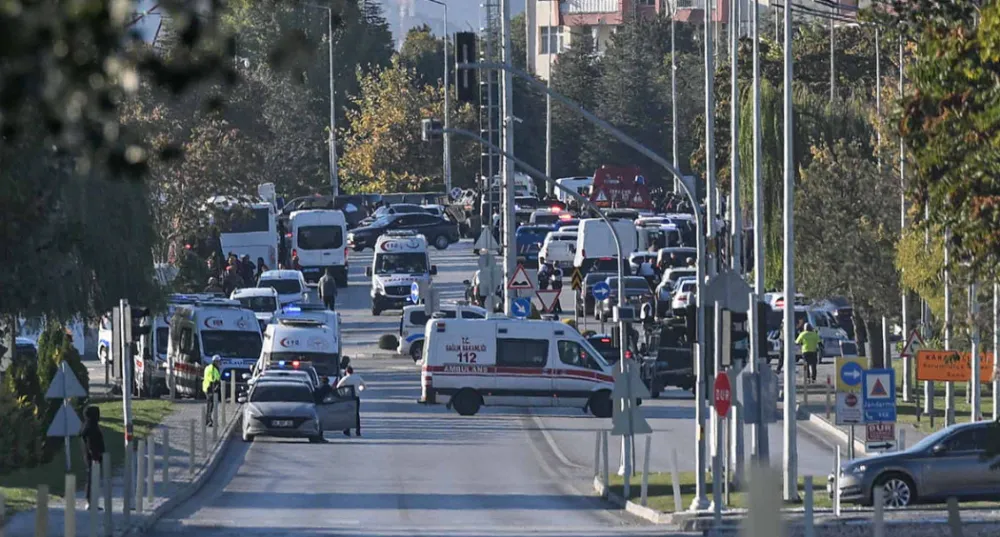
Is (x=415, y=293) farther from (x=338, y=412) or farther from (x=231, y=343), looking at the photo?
(x=338, y=412)

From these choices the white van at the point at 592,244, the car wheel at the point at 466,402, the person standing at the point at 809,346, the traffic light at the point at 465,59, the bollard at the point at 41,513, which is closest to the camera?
the bollard at the point at 41,513

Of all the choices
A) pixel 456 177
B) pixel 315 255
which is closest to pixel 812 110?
pixel 315 255

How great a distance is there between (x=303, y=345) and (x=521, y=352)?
5856 millimetres

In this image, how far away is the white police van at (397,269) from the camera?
6388 cm

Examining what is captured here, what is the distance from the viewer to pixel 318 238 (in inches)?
2785

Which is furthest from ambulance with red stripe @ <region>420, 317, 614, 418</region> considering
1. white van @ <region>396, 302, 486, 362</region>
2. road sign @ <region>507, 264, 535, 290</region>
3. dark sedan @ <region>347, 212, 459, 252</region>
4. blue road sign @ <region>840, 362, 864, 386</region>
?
dark sedan @ <region>347, 212, 459, 252</region>

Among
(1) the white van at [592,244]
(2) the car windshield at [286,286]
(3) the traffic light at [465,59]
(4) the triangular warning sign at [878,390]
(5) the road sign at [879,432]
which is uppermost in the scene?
(3) the traffic light at [465,59]

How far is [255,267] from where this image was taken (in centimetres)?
6919

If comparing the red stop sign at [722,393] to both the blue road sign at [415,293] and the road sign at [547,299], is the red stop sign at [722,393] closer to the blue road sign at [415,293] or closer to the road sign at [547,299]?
the road sign at [547,299]

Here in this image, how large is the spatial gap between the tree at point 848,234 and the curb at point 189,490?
15.1m

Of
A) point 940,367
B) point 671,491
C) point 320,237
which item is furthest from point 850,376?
point 320,237

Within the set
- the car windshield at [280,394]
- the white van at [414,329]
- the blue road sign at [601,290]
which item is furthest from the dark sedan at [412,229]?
the car windshield at [280,394]

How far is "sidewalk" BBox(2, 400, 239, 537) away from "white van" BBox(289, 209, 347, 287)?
25.5 meters

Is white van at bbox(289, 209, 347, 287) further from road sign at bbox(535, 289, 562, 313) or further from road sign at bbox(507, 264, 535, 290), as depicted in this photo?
road sign at bbox(507, 264, 535, 290)
